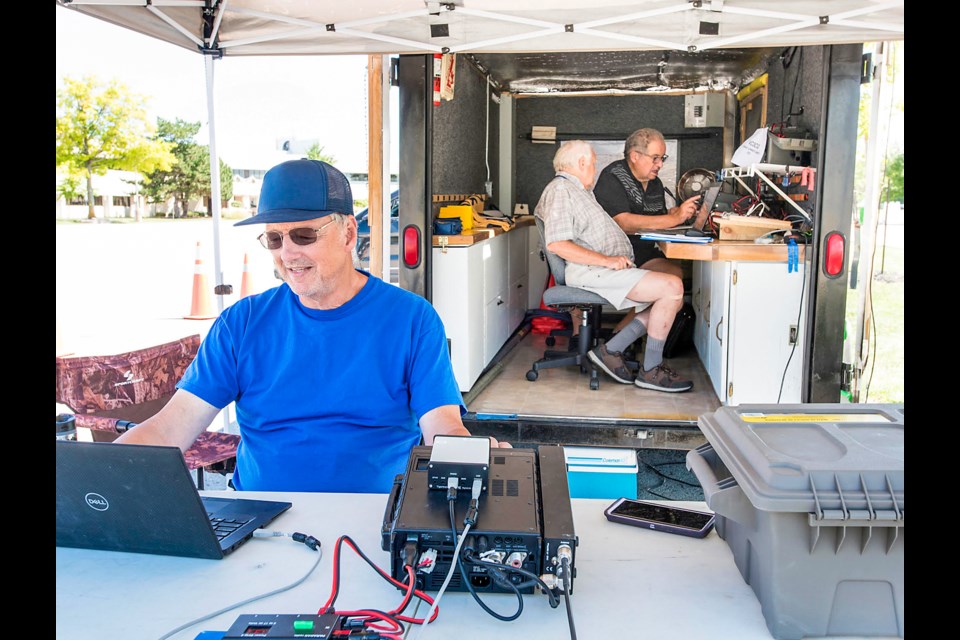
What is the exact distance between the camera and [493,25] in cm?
357

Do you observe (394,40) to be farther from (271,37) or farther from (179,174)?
(179,174)

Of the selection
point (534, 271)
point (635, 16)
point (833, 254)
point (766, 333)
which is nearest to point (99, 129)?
point (534, 271)

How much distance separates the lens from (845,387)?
12.0 feet

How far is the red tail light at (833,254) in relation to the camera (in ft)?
11.8

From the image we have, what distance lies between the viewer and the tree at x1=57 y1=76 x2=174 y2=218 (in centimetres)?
2078

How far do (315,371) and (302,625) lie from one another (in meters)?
1.02

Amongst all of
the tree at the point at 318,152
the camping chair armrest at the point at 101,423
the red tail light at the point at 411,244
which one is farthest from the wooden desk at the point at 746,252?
the tree at the point at 318,152

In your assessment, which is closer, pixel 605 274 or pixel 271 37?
pixel 271 37

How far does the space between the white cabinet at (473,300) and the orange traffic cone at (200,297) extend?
3.88 meters

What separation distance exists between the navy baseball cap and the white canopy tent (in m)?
1.57

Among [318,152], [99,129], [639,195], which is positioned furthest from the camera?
[99,129]

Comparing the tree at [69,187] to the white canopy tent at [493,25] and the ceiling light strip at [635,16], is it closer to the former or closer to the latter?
the white canopy tent at [493,25]

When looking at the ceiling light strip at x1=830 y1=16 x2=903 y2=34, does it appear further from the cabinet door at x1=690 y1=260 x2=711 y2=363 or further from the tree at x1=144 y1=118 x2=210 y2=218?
the tree at x1=144 y1=118 x2=210 y2=218
